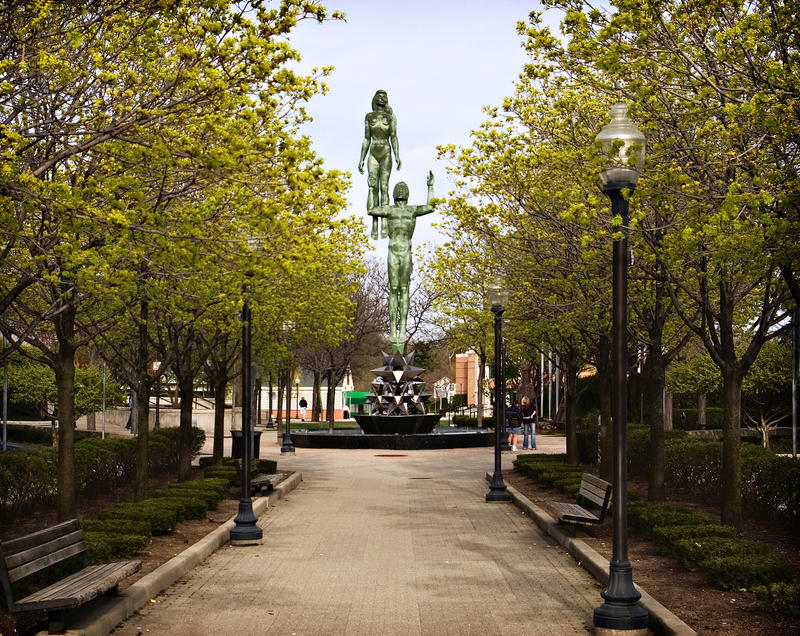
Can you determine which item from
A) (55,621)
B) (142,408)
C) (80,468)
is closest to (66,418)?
(80,468)

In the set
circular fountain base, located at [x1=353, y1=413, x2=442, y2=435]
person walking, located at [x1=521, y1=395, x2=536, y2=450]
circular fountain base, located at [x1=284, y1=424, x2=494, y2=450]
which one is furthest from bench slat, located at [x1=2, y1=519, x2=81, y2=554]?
person walking, located at [x1=521, y1=395, x2=536, y2=450]

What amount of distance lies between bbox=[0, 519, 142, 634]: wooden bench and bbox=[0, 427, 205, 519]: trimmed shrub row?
6.32 m

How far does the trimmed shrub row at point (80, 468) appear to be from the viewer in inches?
607

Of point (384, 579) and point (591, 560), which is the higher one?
point (591, 560)

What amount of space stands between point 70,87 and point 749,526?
10884mm

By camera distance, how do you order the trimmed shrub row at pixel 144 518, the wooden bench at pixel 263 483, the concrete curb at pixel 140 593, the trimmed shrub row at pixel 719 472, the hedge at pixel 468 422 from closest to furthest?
the concrete curb at pixel 140 593 → the trimmed shrub row at pixel 144 518 → the trimmed shrub row at pixel 719 472 → the wooden bench at pixel 263 483 → the hedge at pixel 468 422

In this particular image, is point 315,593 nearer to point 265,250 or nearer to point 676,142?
point 265,250

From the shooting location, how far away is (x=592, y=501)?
573 inches

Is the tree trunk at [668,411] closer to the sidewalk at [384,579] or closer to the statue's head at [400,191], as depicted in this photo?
the statue's head at [400,191]

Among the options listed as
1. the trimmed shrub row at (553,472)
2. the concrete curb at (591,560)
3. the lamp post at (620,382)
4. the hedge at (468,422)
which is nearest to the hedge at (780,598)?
the concrete curb at (591,560)

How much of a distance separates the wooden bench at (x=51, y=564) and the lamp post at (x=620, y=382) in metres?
4.19

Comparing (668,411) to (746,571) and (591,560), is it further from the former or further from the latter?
(746,571)

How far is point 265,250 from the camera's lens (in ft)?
41.2

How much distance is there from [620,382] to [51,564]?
16.7ft
